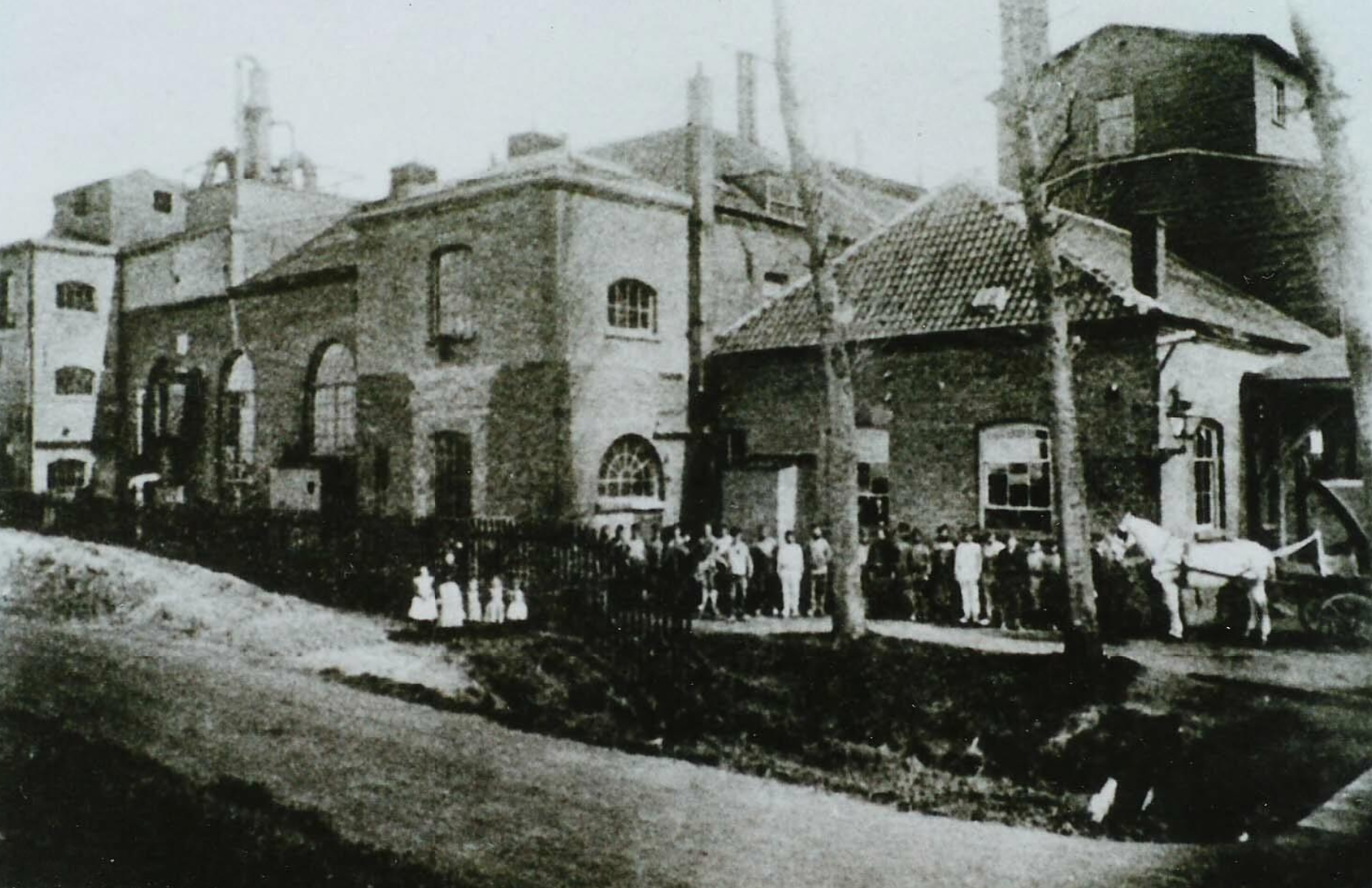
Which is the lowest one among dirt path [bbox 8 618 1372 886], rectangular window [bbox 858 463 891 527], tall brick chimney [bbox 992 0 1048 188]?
dirt path [bbox 8 618 1372 886]

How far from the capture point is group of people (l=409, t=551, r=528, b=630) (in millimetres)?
13289

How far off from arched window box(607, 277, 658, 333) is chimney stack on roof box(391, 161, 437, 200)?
5.99 meters

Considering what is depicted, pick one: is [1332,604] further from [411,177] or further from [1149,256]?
[411,177]

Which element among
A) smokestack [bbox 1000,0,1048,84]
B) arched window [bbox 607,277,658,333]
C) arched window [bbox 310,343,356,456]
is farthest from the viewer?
arched window [bbox 310,343,356,456]

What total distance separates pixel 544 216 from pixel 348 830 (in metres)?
13.5

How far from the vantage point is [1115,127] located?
19.2m

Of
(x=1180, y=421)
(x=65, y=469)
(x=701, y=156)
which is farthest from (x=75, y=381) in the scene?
(x=1180, y=421)

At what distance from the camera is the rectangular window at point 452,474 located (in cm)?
1956

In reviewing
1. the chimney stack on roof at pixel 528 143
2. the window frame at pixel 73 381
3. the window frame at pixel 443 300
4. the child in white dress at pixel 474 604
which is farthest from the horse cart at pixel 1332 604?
the window frame at pixel 73 381

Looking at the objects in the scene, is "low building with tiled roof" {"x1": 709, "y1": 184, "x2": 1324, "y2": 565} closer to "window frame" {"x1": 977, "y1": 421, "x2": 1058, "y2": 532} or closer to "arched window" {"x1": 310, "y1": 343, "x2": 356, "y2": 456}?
"window frame" {"x1": 977, "y1": 421, "x2": 1058, "y2": 532}

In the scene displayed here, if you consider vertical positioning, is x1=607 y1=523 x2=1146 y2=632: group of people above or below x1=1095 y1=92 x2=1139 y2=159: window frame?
below

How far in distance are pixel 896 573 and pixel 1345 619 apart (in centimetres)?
631

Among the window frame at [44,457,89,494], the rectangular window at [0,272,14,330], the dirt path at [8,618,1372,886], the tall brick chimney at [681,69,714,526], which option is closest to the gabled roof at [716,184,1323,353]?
the tall brick chimney at [681,69,714,526]

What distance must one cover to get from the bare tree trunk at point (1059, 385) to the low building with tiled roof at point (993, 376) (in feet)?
17.6
